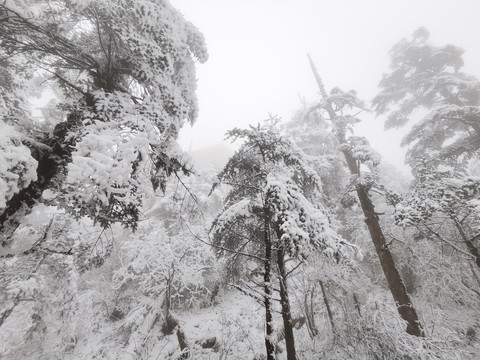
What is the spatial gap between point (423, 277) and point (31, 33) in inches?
675

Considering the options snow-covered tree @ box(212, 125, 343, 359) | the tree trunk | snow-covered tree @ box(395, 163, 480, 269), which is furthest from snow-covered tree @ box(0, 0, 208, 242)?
snow-covered tree @ box(395, 163, 480, 269)

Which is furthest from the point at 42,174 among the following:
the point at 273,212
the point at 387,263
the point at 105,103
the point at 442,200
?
the point at 387,263

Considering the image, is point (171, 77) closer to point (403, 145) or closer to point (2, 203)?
point (2, 203)

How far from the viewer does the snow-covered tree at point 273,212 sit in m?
4.85

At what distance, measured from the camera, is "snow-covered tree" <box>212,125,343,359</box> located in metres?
4.85

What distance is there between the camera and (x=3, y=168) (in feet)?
9.56

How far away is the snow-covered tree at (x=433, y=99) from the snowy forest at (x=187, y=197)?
0.28 ft

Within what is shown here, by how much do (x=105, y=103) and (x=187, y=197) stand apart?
496cm

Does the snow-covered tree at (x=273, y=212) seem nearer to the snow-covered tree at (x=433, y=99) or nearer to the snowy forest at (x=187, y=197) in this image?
the snowy forest at (x=187, y=197)

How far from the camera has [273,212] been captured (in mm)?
5406

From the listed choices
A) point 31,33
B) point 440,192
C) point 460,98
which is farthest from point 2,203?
point 460,98

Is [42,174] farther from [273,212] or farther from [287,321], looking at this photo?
[287,321]

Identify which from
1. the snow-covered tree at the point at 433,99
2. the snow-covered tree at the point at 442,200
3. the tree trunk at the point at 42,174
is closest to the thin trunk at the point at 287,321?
the tree trunk at the point at 42,174

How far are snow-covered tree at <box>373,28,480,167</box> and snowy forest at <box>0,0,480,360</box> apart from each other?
9cm
